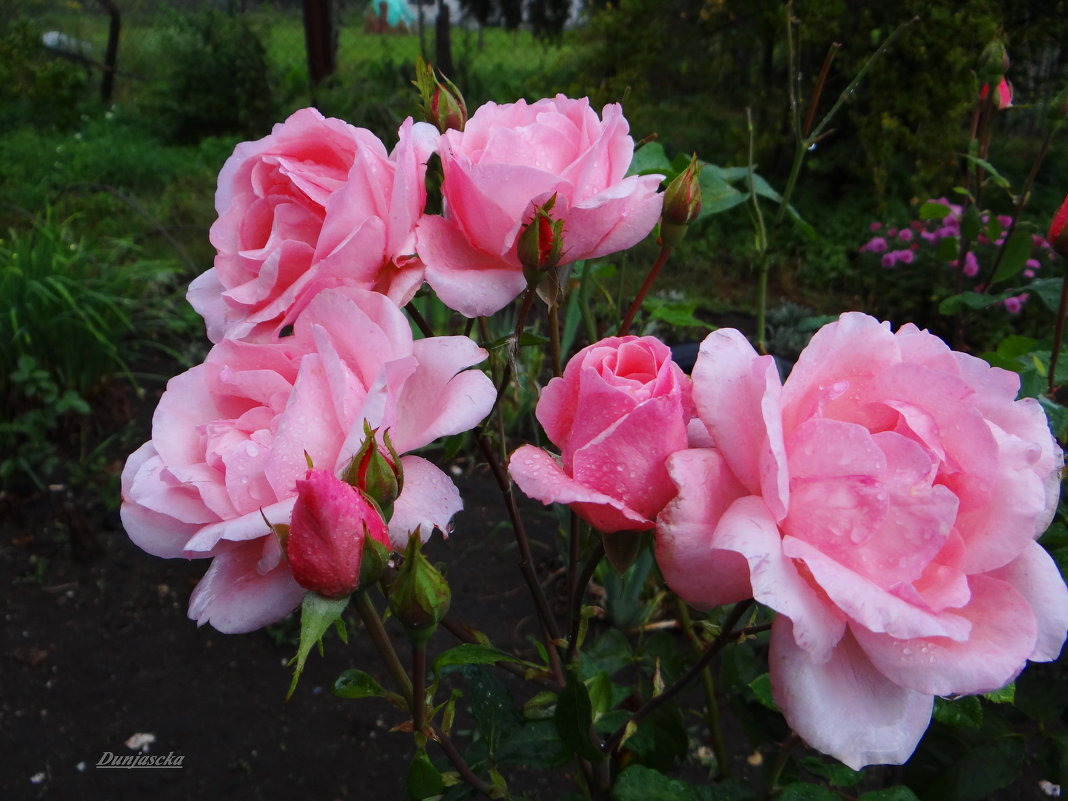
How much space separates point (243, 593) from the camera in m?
0.41

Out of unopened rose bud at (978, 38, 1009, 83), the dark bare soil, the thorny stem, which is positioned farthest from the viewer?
the dark bare soil

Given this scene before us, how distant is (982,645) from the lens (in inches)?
13.8

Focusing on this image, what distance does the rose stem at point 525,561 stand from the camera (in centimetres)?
57

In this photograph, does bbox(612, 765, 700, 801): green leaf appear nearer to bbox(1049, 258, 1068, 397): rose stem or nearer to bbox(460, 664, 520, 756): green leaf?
bbox(460, 664, 520, 756): green leaf

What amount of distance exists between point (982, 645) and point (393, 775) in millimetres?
1281

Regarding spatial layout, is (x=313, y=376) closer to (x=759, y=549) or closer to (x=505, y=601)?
(x=759, y=549)

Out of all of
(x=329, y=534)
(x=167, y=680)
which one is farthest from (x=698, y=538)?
(x=167, y=680)

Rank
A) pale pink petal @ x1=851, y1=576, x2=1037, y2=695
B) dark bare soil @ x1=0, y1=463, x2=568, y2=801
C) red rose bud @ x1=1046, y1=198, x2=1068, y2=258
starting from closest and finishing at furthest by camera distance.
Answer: pale pink petal @ x1=851, y1=576, x2=1037, y2=695, red rose bud @ x1=1046, y1=198, x2=1068, y2=258, dark bare soil @ x1=0, y1=463, x2=568, y2=801

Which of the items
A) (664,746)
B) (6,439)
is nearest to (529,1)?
(6,439)

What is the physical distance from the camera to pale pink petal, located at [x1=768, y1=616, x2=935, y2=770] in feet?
1.15

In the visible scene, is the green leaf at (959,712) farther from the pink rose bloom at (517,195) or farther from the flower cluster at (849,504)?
the pink rose bloom at (517,195)

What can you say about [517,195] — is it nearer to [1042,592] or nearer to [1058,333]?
[1042,592]

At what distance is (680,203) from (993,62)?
0.90m

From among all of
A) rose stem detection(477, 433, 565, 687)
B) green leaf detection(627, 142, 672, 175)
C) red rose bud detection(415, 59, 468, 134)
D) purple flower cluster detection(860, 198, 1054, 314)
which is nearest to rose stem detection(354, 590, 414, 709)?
rose stem detection(477, 433, 565, 687)
